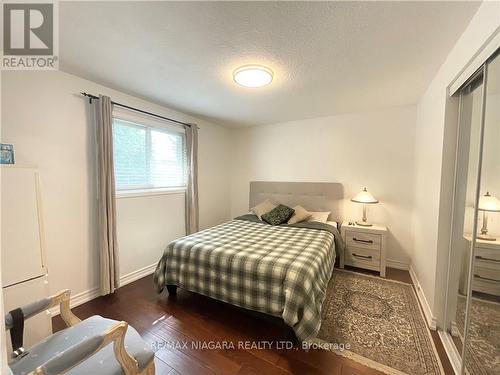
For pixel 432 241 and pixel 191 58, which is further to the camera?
pixel 432 241

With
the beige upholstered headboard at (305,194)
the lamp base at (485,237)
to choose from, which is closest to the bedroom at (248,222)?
the lamp base at (485,237)

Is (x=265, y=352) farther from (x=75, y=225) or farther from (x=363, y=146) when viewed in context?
(x=363, y=146)

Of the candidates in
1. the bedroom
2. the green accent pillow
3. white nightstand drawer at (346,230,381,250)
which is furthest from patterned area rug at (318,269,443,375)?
the green accent pillow

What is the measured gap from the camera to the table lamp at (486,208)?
1312mm

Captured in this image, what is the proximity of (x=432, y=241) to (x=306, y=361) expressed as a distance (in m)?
1.56

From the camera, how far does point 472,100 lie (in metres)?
1.59

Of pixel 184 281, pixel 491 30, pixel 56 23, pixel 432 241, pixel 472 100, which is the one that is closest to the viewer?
pixel 491 30

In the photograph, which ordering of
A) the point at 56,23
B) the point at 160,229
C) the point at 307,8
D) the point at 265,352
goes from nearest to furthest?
the point at 307,8, the point at 56,23, the point at 265,352, the point at 160,229

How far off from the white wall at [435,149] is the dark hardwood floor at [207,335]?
2.00 feet

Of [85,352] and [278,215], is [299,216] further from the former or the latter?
[85,352]

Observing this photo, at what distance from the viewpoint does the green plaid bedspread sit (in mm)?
1714

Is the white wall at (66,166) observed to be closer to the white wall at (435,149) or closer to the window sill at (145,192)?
the window sill at (145,192)

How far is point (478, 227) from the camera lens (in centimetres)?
141

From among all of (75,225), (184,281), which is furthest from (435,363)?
(75,225)
